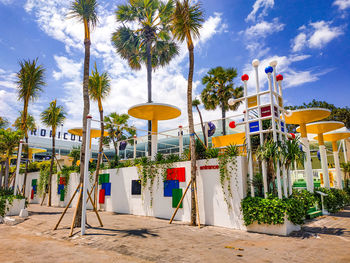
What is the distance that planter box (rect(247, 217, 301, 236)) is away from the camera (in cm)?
729

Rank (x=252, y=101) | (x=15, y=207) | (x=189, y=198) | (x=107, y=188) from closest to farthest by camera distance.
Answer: (x=252, y=101) → (x=189, y=198) → (x=15, y=207) → (x=107, y=188)

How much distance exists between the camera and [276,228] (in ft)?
24.4

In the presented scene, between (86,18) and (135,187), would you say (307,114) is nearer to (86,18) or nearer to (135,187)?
(135,187)

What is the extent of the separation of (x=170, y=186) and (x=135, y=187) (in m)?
2.60

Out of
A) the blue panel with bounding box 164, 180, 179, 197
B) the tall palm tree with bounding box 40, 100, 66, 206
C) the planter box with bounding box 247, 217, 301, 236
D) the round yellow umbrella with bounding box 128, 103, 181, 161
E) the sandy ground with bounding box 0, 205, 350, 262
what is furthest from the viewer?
the tall palm tree with bounding box 40, 100, 66, 206

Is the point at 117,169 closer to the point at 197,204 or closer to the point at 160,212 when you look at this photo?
the point at 160,212

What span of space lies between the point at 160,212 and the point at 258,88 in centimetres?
714

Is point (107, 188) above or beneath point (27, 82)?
beneath

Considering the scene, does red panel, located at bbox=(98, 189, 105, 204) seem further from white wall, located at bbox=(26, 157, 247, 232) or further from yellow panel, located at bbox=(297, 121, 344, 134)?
yellow panel, located at bbox=(297, 121, 344, 134)

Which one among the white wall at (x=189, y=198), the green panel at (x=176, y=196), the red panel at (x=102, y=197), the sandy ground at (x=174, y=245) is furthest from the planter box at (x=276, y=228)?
the red panel at (x=102, y=197)

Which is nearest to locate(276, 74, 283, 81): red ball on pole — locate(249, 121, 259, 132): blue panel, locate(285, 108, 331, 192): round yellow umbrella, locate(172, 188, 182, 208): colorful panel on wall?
locate(249, 121, 259, 132): blue panel

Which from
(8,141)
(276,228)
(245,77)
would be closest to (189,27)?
(245,77)

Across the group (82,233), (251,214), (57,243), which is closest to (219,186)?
(251,214)

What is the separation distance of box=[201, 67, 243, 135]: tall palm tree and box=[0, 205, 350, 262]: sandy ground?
1105 cm
